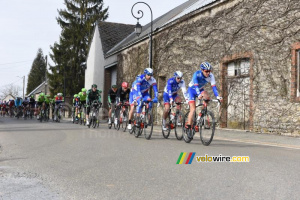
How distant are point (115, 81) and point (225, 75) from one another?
16285 mm

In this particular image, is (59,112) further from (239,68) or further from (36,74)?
(36,74)

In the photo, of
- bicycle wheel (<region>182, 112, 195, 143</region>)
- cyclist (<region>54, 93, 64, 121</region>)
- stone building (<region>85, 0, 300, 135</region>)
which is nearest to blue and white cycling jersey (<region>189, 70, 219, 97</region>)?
bicycle wheel (<region>182, 112, 195, 143</region>)

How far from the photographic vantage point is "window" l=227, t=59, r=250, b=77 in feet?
45.4

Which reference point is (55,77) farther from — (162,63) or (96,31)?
(162,63)

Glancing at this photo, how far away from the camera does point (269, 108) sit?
12508 mm

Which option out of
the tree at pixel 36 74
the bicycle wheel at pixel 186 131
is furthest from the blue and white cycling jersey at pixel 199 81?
the tree at pixel 36 74

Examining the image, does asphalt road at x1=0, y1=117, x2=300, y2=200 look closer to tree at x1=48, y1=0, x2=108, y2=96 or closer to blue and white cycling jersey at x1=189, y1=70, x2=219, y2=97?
blue and white cycling jersey at x1=189, y1=70, x2=219, y2=97

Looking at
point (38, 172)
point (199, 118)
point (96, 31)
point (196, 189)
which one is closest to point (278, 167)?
point (196, 189)

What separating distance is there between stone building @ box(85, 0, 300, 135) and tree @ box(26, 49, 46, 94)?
90.7m

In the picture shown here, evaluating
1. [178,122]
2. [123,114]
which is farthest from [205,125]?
[123,114]

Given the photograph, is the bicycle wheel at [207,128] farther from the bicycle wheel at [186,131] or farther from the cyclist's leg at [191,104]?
the bicycle wheel at [186,131]

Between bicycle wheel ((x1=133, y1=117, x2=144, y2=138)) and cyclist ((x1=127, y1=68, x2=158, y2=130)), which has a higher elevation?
cyclist ((x1=127, y1=68, x2=158, y2=130))

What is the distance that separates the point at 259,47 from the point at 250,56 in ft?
1.64

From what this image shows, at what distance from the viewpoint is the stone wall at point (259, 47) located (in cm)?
1175
